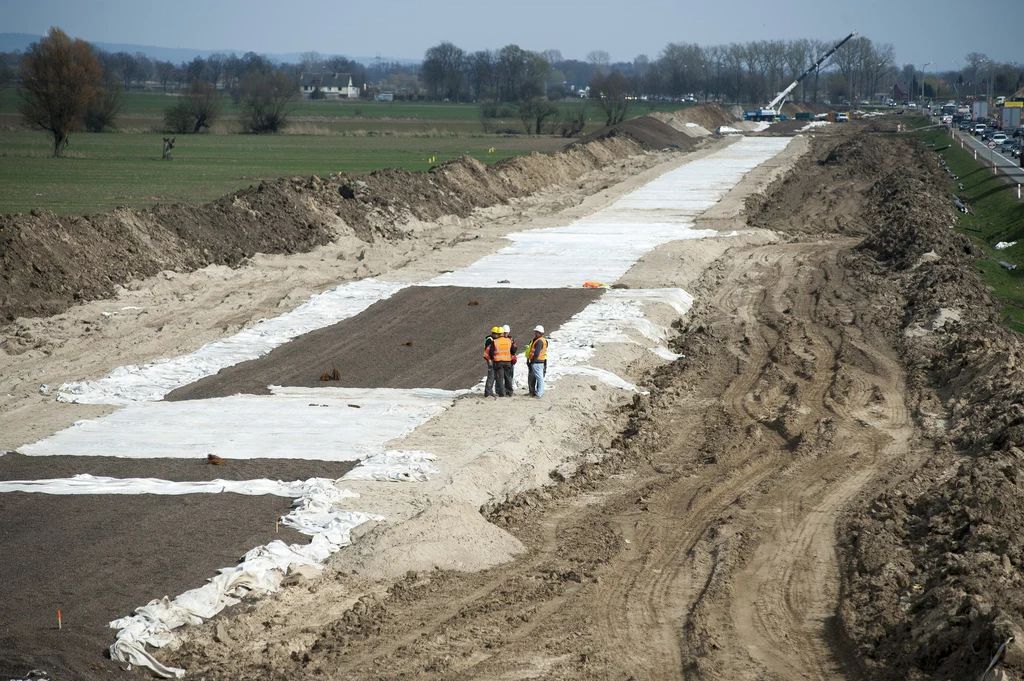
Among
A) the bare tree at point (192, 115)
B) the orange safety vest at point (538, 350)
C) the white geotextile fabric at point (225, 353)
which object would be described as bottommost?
the white geotextile fabric at point (225, 353)

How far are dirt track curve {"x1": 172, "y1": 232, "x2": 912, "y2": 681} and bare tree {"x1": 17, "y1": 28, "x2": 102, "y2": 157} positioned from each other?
47.7 metres

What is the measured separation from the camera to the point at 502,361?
61.7 feet

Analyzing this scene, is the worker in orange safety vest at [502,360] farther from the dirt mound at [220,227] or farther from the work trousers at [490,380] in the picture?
the dirt mound at [220,227]

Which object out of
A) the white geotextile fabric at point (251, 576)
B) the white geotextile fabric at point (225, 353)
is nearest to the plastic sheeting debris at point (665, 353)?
the white geotextile fabric at point (225, 353)

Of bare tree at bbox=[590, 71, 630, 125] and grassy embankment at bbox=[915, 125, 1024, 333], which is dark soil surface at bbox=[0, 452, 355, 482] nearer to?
grassy embankment at bbox=[915, 125, 1024, 333]

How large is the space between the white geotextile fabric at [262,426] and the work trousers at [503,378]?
92 cm

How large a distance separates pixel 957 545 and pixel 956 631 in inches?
113

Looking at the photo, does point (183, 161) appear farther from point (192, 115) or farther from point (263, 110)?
point (263, 110)

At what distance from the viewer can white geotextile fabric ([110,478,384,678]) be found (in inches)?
404

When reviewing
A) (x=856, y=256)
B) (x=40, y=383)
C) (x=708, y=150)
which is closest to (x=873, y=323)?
(x=856, y=256)

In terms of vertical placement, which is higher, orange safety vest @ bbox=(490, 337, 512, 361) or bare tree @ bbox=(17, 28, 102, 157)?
bare tree @ bbox=(17, 28, 102, 157)

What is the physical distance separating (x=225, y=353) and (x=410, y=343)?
3912mm

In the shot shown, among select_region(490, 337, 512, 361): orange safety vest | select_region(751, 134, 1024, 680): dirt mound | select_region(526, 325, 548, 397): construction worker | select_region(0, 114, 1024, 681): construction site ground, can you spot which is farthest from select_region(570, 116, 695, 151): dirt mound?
select_region(490, 337, 512, 361): orange safety vest

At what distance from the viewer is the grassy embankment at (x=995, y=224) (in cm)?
2883
